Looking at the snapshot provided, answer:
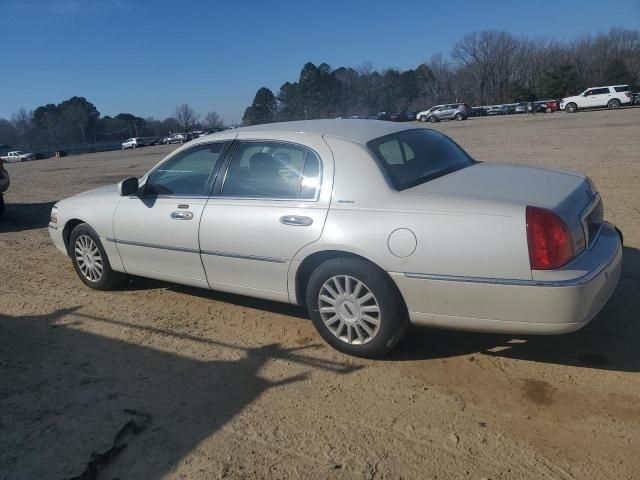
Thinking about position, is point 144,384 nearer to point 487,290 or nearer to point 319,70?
point 487,290

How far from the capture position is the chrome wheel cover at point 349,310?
12.3 feet

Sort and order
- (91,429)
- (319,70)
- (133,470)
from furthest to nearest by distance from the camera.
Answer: (319,70), (91,429), (133,470)

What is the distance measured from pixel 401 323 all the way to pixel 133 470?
1.81 m

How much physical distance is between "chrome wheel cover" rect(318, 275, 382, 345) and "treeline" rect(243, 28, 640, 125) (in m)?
51.1

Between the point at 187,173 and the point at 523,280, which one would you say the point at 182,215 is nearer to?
the point at 187,173

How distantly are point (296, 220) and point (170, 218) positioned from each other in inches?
52.6

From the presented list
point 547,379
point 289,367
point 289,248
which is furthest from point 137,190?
point 547,379

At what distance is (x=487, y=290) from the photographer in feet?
10.8

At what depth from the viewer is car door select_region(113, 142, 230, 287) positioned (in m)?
4.64

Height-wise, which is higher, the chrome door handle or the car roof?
the car roof

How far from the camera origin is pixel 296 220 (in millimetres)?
3963

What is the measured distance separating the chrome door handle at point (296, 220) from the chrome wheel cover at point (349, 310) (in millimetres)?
423

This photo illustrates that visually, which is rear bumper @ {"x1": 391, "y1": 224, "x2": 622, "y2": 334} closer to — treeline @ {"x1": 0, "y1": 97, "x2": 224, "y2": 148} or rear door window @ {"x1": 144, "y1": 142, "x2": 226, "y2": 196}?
rear door window @ {"x1": 144, "y1": 142, "x2": 226, "y2": 196}

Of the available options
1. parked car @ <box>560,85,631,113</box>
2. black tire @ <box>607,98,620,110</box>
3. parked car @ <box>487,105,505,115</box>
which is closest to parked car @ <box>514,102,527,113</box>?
parked car @ <box>487,105,505,115</box>
